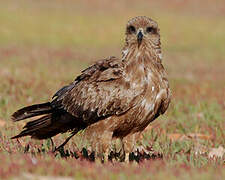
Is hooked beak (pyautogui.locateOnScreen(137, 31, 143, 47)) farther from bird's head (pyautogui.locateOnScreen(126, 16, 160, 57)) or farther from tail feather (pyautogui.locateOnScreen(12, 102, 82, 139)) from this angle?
tail feather (pyautogui.locateOnScreen(12, 102, 82, 139))

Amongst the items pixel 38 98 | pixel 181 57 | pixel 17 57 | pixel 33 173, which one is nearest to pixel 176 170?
pixel 33 173

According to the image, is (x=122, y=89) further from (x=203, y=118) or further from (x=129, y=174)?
(x=203, y=118)

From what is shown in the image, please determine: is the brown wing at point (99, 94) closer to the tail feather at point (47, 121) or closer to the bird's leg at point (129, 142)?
the tail feather at point (47, 121)

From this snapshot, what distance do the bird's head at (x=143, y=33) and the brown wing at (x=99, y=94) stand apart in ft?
0.99

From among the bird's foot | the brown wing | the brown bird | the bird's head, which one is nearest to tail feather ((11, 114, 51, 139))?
the brown bird

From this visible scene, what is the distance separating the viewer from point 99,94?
623cm

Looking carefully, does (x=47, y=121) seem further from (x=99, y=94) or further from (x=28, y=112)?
(x=99, y=94)

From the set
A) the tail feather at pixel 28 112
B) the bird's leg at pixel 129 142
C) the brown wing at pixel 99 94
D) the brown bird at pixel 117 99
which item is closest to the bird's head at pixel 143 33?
the brown bird at pixel 117 99

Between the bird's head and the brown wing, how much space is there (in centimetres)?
30

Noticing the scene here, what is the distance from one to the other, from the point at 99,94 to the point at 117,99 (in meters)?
0.29

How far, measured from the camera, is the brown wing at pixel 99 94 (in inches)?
239

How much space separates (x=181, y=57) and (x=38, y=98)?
1886 cm

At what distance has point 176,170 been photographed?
480 cm

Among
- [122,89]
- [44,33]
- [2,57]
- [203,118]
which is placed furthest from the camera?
[44,33]
